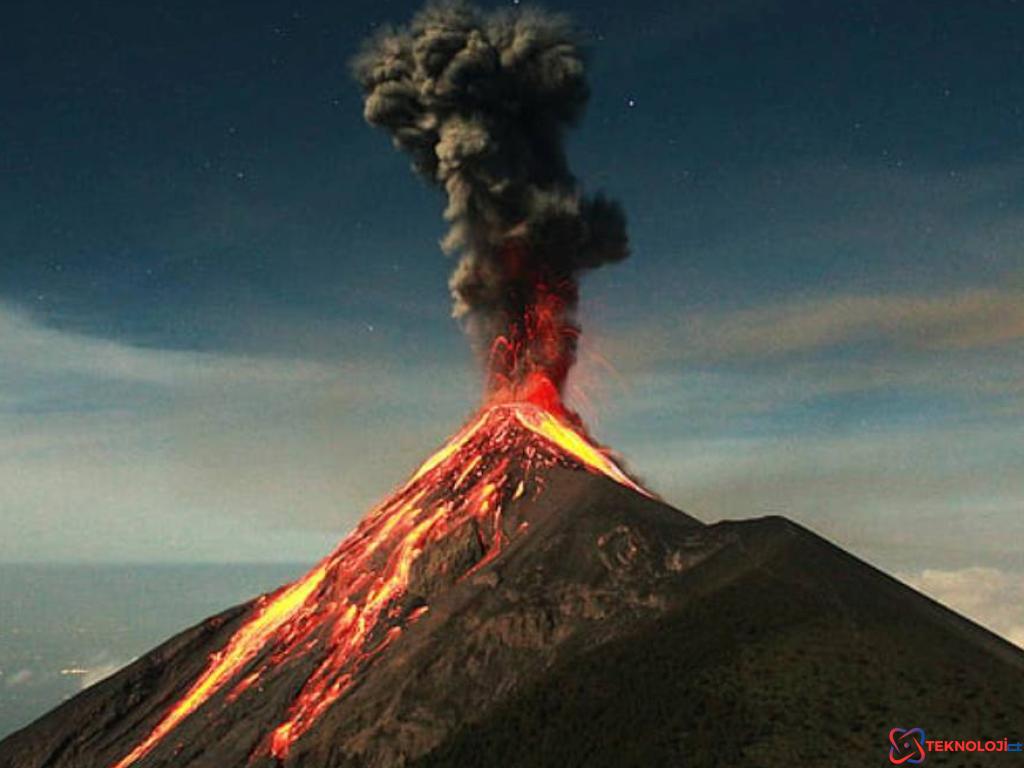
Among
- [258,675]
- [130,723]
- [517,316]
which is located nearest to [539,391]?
[517,316]

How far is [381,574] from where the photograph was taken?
114000 mm

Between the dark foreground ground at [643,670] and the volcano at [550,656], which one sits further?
the volcano at [550,656]

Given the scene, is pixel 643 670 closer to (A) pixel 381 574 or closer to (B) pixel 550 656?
(B) pixel 550 656

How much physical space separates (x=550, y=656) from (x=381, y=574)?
107 ft

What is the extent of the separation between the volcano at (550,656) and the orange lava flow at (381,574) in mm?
354

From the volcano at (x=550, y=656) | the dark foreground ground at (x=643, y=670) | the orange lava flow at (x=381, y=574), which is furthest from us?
the orange lava flow at (x=381, y=574)

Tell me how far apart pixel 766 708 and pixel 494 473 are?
59.3 metres

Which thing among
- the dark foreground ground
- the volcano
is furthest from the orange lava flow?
the dark foreground ground

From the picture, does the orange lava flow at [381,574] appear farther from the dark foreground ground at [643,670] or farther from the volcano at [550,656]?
the dark foreground ground at [643,670]

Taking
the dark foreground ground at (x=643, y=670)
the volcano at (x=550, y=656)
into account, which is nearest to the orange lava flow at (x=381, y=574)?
the volcano at (x=550, y=656)

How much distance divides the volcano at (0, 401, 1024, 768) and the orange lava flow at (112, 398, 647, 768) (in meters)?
0.35

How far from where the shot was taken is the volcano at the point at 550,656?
72.6 m

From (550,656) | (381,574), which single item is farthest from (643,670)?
(381,574)

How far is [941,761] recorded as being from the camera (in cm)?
6306
